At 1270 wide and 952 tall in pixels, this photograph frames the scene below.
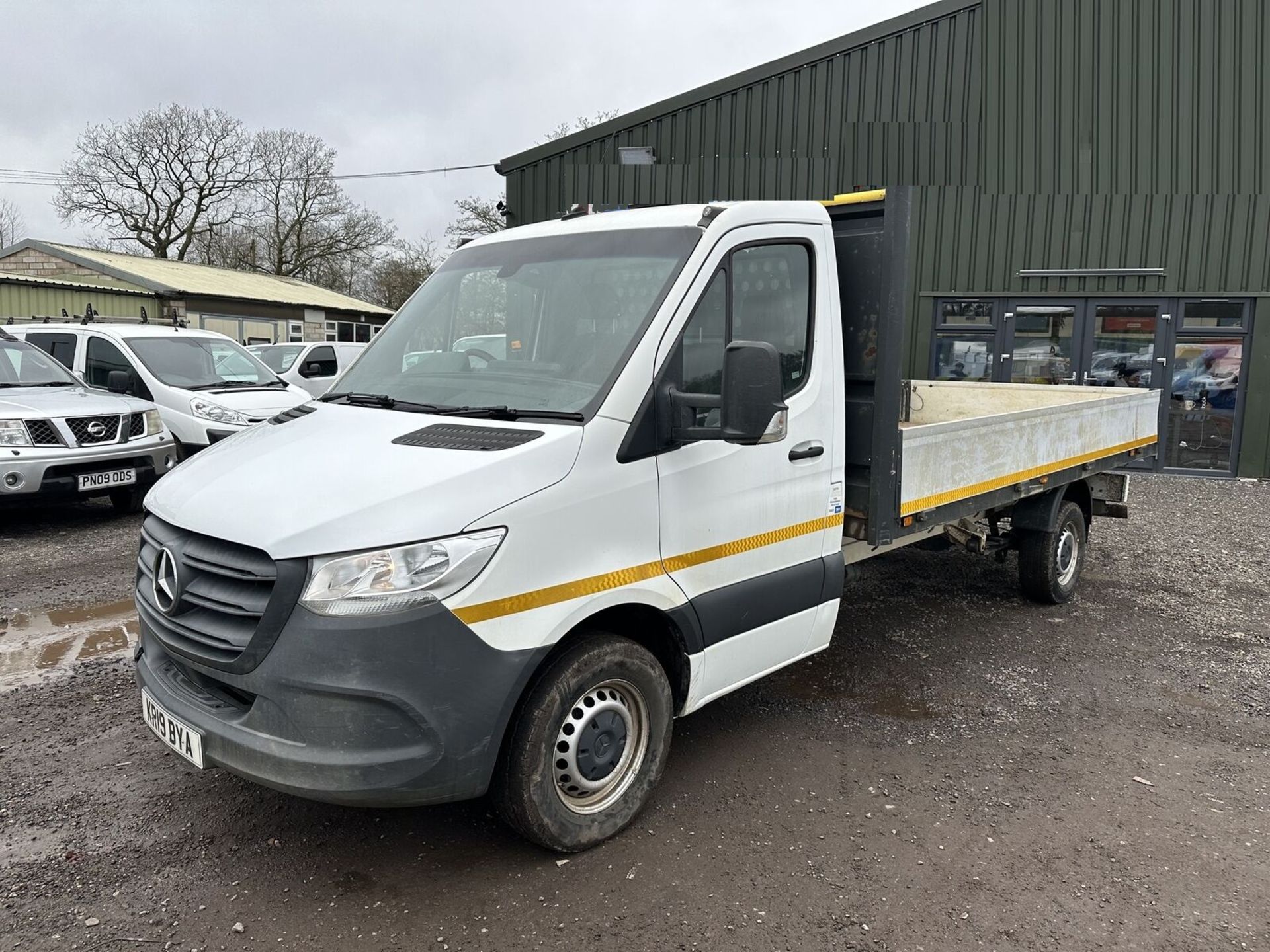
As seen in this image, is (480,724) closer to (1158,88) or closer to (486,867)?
(486,867)

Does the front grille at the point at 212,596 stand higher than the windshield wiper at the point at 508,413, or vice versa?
the windshield wiper at the point at 508,413

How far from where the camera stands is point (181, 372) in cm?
996

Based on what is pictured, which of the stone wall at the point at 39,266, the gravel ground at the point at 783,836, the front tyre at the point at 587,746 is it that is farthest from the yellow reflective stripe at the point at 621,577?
the stone wall at the point at 39,266

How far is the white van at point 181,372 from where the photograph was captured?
9344 millimetres

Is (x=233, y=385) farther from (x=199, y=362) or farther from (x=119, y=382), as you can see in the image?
(x=119, y=382)

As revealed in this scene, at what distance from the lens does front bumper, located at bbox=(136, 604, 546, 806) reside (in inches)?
103

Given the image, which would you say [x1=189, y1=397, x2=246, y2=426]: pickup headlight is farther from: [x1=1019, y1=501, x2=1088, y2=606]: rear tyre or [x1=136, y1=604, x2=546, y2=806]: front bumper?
[x1=1019, y1=501, x2=1088, y2=606]: rear tyre

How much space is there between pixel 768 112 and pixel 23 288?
19.1m

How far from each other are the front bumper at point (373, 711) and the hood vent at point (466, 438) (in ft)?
1.88

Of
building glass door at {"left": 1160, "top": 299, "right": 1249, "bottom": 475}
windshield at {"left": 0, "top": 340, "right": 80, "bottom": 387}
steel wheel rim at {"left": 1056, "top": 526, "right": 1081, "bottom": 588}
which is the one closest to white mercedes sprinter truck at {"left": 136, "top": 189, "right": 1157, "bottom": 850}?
steel wheel rim at {"left": 1056, "top": 526, "right": 1081, "bottom": 588}

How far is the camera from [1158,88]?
40.1ft

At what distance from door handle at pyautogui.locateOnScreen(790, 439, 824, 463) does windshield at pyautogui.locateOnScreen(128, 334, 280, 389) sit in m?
8.17

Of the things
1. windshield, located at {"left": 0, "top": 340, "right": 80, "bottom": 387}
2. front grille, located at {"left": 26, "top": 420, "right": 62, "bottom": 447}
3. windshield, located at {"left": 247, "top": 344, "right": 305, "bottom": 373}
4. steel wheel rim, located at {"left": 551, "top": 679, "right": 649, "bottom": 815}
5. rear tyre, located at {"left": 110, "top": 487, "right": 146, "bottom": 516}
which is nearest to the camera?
steel wheel rim, located at {"left": 551, "top": 679, "right": 649, "bottom": 815}

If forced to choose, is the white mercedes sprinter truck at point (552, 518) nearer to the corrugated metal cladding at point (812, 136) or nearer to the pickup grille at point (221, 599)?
the pickup grille at point (221, 599)
